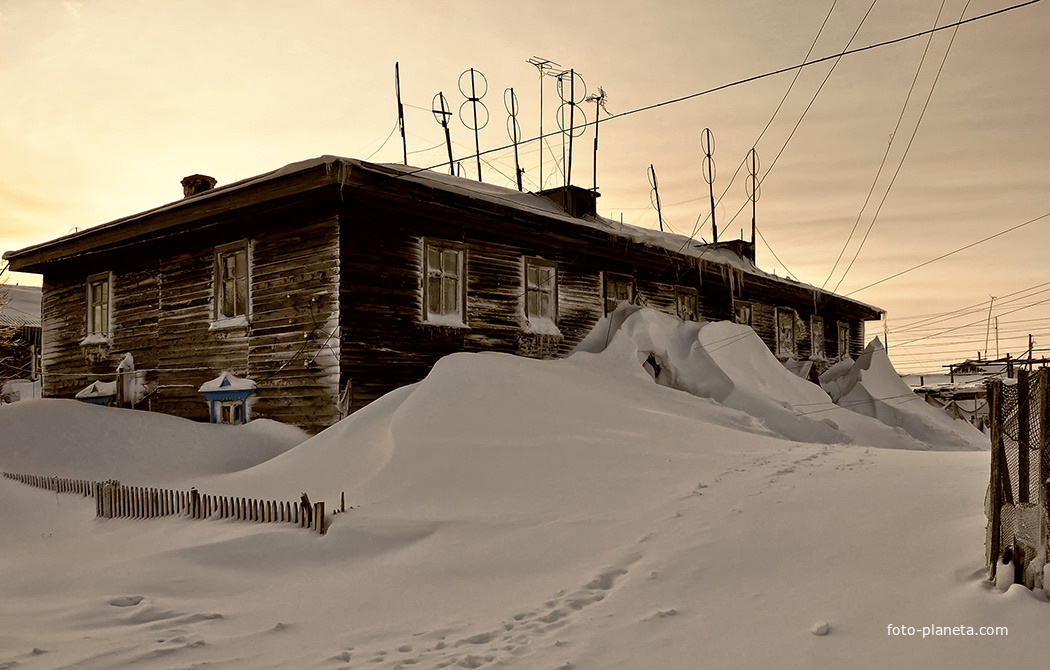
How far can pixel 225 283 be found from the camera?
16.4 meters

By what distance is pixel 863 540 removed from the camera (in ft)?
19.7

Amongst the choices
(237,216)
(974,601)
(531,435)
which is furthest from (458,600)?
(237,216)

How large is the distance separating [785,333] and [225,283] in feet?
64.4

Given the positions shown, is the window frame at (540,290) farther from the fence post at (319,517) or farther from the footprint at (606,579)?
the footprint at (606,579)

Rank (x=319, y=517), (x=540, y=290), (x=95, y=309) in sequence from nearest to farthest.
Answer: (x=319, y=517)
(x=540, y=290)
(x=95, y=309)

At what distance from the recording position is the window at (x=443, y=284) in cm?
1541

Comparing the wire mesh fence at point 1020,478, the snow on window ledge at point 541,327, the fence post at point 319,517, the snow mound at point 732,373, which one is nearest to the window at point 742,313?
the snow mound at point 732,373

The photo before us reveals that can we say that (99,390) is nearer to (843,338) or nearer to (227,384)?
(227,384)

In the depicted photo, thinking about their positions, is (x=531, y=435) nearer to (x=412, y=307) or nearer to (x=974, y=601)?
(x=412, y=307)

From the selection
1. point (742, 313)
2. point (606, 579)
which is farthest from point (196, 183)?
point (606, 579)

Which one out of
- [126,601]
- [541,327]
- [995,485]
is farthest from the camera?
[541,327]

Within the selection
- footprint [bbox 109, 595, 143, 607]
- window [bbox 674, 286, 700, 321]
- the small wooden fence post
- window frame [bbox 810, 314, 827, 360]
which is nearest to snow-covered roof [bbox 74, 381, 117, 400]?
footprint [bbox 109, 595, 143, 607]

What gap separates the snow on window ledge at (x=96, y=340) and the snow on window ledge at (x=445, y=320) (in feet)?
28.0

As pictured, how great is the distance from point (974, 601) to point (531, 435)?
252 inches
